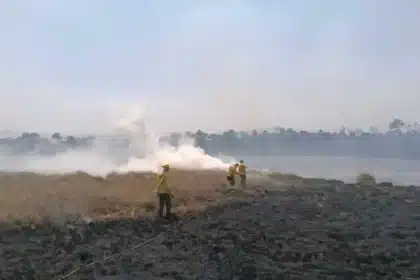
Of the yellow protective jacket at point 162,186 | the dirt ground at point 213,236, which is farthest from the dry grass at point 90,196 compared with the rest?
the yellow protective jacket at point 162,186

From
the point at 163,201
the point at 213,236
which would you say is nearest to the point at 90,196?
the point at 163,201

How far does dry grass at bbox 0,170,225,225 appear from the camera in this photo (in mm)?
19266

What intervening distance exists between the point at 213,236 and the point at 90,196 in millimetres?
9456

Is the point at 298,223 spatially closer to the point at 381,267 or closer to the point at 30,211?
the point at 381,267

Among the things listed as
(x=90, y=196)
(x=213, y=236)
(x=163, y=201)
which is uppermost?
(x=163, y=201)

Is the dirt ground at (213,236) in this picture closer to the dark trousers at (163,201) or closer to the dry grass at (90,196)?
the dry grass at (90,196)

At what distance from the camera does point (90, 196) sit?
2375 cm

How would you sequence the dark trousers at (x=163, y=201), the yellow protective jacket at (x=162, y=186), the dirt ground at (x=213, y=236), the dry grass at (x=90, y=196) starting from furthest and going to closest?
1. the dry grass at (x=90, y=196)
2. the dark trousers at (x=163, y=201)
3. the yellow protective jacket at (x=162, y=186)
4. the dirt ground at (x=213, y=236)

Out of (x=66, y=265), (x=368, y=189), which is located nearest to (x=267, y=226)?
(x=66, y=265)

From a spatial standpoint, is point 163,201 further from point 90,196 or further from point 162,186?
point 90,196

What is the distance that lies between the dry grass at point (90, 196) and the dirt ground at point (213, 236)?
73 mm

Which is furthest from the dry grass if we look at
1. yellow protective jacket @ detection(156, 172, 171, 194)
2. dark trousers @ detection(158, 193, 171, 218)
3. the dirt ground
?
yellow protective jacket @ detection(156, 172, 171, 194)

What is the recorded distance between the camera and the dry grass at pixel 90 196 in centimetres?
1927

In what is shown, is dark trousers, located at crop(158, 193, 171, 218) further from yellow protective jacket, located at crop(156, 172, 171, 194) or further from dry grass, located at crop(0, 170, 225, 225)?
dry grass, located at crop(0, 170, 225, 225)
